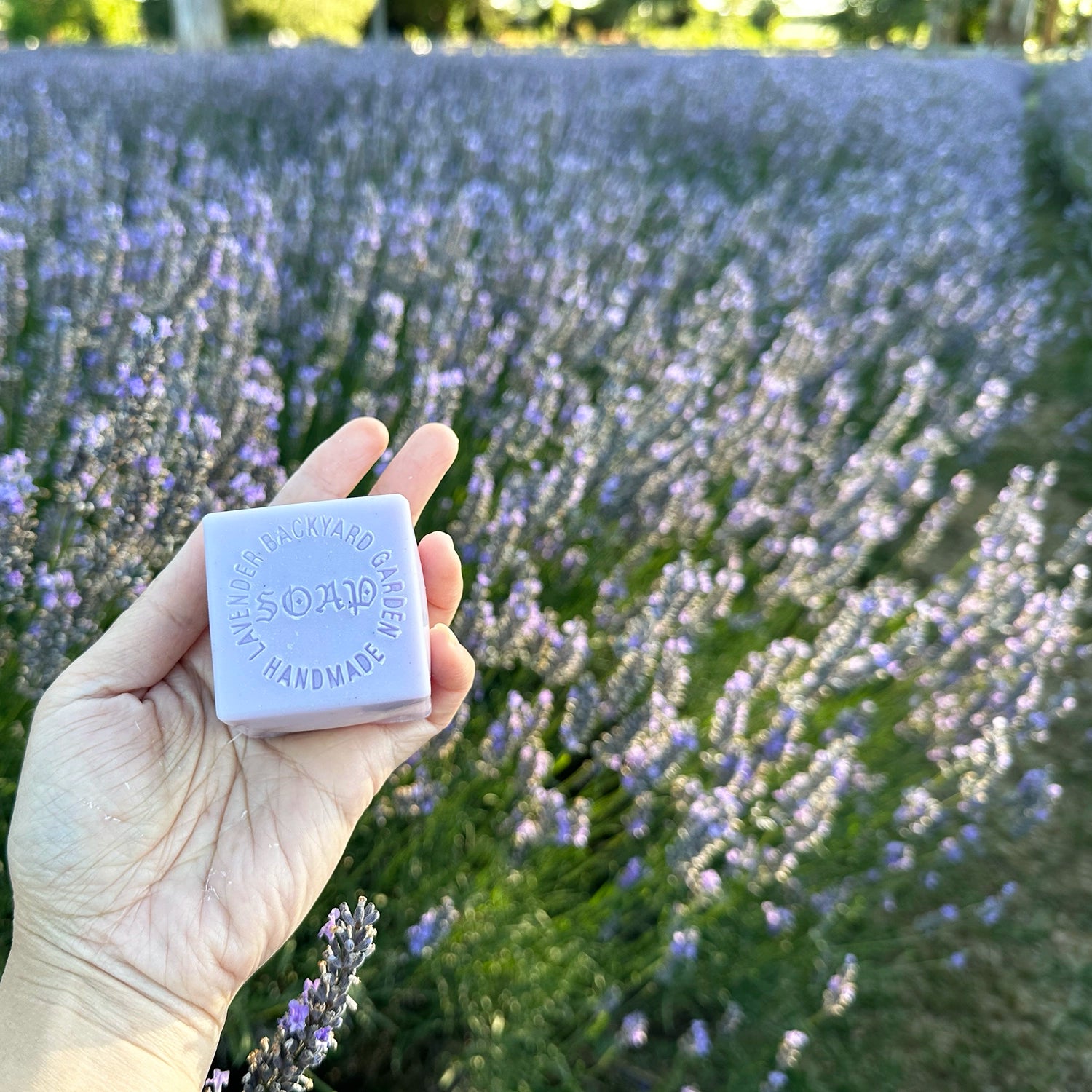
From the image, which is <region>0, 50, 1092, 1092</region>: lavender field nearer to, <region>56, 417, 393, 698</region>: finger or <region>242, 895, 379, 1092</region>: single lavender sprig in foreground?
<region>56, 417, 393, 698</region>: finger

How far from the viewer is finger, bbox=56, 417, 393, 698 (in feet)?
4.00

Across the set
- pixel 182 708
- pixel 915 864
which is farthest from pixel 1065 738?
pixel 182 708

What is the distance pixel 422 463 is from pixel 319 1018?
2.54 ft

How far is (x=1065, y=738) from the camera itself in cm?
272

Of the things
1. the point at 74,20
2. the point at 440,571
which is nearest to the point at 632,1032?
the point at 440,571

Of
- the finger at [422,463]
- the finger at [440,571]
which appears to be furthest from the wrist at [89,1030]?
the finger at [422,463]

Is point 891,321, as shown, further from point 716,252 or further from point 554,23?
point 554,23

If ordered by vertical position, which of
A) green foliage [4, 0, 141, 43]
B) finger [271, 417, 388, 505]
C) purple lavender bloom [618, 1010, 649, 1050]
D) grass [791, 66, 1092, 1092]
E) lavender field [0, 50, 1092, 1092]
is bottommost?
grass [791, 66, 1092, 1092]

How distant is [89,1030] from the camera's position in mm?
1037

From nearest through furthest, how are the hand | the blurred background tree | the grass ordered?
the hand → the grass → the blurred background tree

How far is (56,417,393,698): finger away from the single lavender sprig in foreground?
489mm

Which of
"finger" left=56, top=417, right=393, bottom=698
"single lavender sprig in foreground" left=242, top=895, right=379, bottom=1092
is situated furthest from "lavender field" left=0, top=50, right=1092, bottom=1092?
"single lavender sprig in foreground" left=242, top=895, right=379, bottom=1092

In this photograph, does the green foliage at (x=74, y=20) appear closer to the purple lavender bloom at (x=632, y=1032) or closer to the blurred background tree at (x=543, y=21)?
the blurred background tree at (x=543, y=21)

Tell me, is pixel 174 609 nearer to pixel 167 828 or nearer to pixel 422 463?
pixel 167 828
